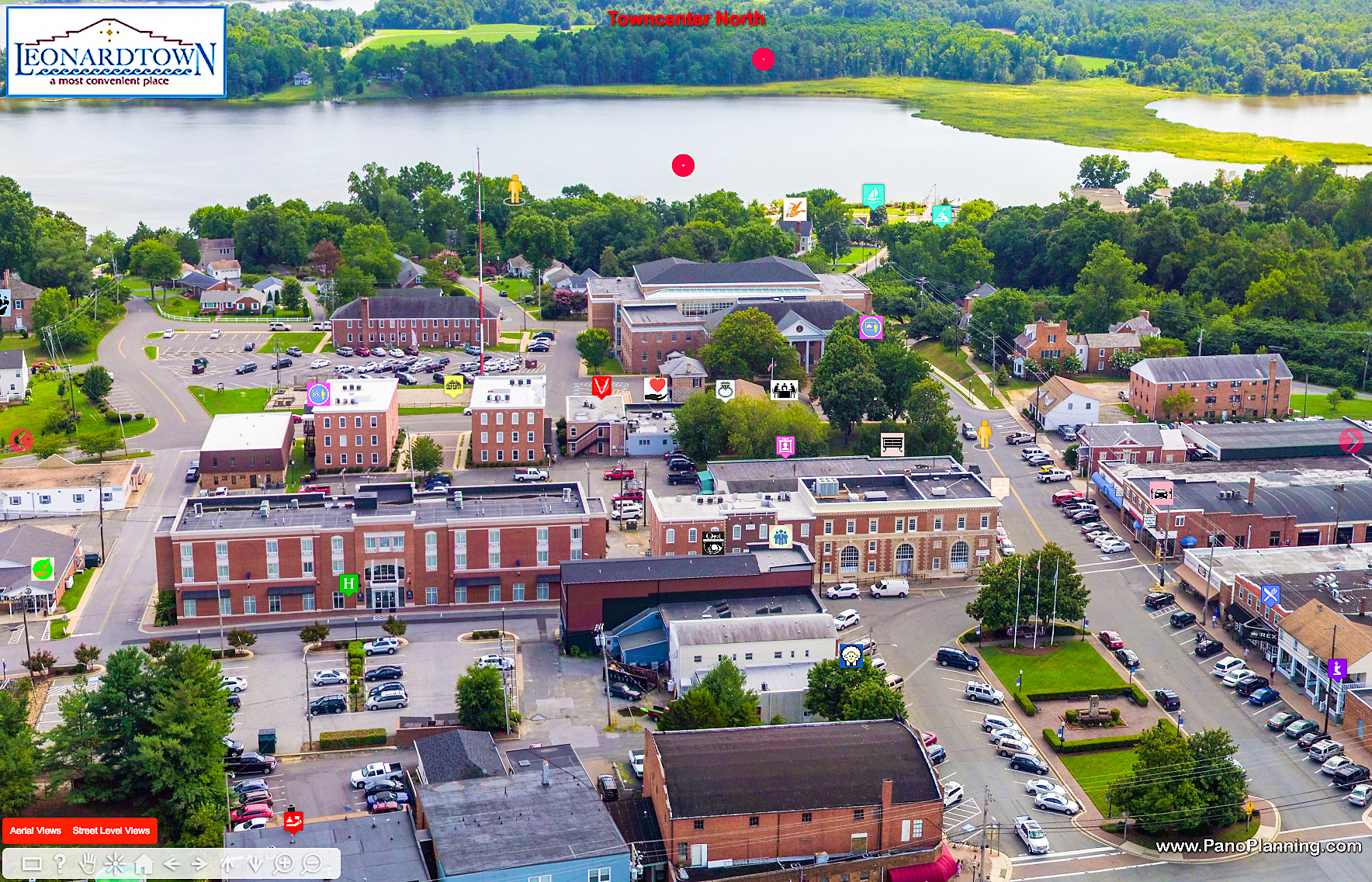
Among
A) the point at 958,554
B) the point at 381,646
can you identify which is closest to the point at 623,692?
the point at 381,646

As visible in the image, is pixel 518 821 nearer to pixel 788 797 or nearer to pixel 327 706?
pixel 788 797

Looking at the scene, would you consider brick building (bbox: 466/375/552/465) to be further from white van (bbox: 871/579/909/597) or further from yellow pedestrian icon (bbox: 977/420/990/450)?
yellow pedestrian icon (bbox: 977/420/990/450)

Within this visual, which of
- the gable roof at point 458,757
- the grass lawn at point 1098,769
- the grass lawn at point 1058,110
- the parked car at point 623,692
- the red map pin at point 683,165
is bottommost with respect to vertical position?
the grass lawn at point 1098,769

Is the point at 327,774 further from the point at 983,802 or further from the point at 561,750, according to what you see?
the point at 983,802

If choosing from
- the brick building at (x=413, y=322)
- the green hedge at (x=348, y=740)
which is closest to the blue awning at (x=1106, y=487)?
the green hedge at (x=348, y=740)

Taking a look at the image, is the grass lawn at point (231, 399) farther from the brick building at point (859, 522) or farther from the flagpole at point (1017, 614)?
the flagpole at point (1017, 614)

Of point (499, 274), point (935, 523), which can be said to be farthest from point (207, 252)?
point (935, 523)

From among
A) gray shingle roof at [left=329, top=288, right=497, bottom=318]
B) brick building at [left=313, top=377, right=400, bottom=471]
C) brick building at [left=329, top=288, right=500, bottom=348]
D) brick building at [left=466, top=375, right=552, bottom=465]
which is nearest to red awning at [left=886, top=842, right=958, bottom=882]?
brick building at [left=466, top=375, right=552, bottom=465]
